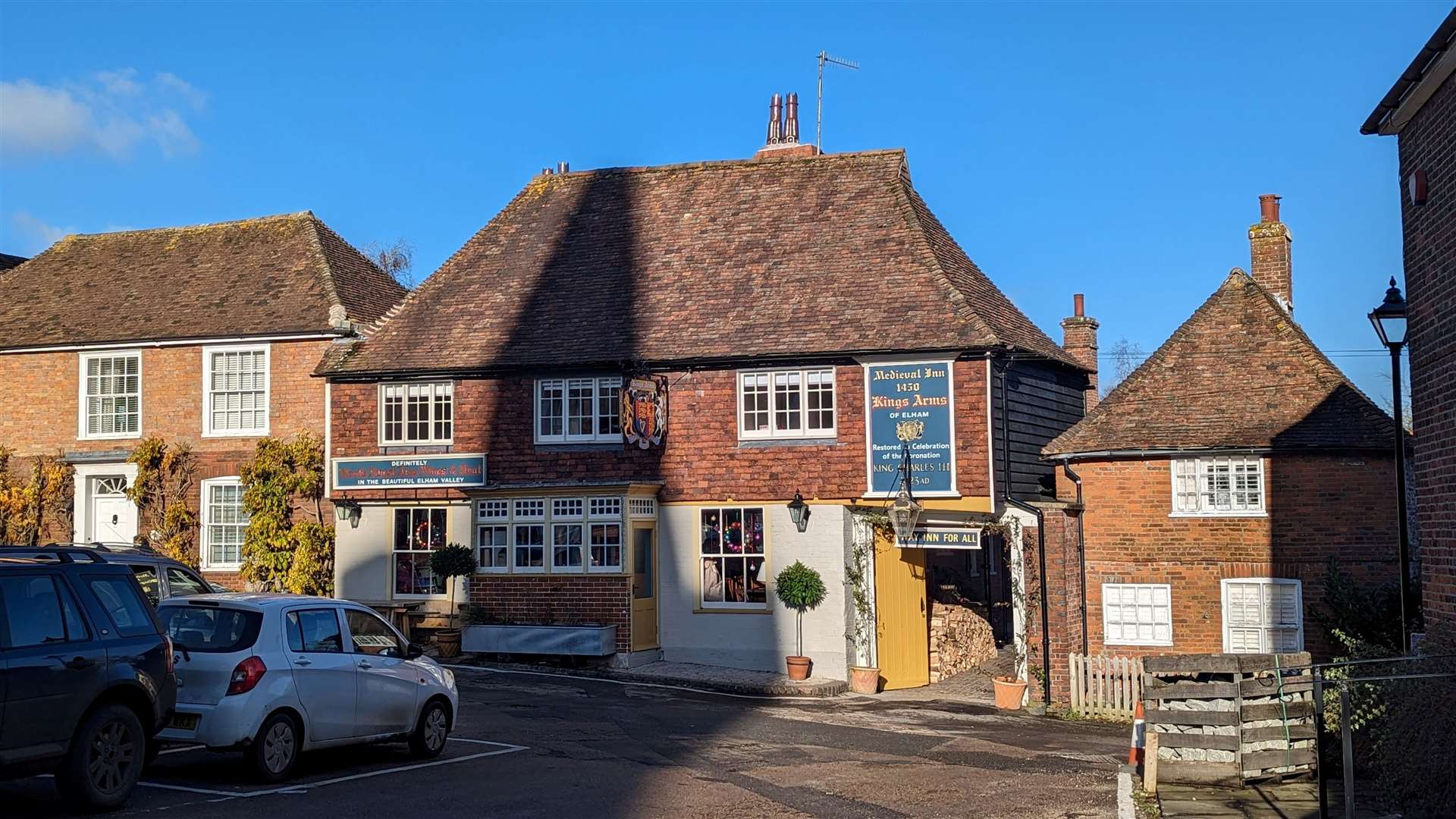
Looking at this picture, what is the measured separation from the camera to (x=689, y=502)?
25.6m

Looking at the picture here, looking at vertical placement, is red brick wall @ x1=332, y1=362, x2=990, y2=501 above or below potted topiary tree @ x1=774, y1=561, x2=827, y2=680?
above

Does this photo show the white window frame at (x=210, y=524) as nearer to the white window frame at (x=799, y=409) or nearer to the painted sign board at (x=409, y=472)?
the painted sign board at (x=409, y=472)

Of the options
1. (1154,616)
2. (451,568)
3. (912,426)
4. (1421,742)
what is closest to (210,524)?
(451,568)

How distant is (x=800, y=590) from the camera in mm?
24406

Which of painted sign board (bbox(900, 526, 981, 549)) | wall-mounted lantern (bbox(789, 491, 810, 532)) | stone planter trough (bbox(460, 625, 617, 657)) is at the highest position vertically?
wall-mounted lantern (bbox(789, 491, 810, 532))

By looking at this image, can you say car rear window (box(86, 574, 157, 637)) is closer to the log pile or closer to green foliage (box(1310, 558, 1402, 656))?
green foliage (box(1310, 558, 1402, 656))

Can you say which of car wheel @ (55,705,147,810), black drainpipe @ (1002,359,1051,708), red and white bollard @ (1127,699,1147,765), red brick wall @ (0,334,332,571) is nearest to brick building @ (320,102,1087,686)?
black drainpipe @ (1002,359,1051,708)

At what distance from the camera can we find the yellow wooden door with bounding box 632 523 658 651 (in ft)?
82.4

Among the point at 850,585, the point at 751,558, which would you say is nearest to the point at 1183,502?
the point at 850,585

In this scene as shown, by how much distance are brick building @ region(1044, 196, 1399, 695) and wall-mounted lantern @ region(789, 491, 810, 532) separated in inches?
176

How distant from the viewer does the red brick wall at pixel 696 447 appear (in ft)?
79.4

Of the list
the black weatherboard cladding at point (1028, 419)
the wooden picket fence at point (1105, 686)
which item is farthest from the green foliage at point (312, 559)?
the wooden picket fence at point (1105, 686)

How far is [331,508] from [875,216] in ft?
41.6

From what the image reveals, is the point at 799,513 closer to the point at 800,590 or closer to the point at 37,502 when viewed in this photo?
the point at 800,590
